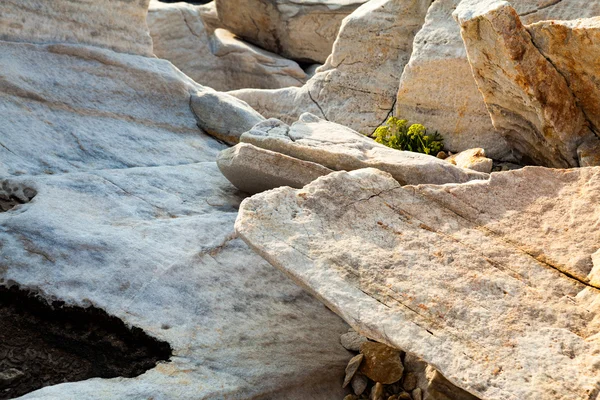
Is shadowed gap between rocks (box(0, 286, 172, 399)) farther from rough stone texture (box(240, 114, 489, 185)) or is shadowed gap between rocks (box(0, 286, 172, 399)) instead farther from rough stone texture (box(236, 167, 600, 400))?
rough stone texture (box(240, 114, 489, 185))

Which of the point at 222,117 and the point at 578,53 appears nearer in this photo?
the point at 578,53

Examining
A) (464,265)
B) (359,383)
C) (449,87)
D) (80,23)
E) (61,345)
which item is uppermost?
(80,23)

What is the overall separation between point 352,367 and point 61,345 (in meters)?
1.47

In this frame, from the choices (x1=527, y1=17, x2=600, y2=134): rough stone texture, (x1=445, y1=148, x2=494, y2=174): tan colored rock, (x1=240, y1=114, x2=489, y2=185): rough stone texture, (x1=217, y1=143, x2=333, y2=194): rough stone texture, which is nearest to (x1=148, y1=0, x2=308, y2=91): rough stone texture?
(x1=445, y1=148, x2=494, y2=174): tan colored rock

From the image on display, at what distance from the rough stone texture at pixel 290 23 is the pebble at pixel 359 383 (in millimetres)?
10090

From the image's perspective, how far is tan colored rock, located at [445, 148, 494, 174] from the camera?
229 inches

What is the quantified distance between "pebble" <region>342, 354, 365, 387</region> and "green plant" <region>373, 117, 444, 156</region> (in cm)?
368

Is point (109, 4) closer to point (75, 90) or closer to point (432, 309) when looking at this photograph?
point (75, 90)

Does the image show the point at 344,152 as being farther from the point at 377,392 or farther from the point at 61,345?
the point at 61,345

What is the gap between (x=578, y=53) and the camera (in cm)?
485

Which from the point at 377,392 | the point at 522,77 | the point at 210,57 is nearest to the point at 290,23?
the point at 210,57

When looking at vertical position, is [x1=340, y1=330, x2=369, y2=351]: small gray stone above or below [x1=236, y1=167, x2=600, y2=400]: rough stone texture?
below

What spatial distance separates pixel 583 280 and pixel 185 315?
196 centimetres

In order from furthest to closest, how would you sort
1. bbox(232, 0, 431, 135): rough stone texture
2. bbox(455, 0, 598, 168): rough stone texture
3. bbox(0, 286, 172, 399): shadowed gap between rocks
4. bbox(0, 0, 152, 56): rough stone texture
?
bbox(232, 0, 431, 135): rough stone texture < bbox(0, 0, 152, 56): rough stone texture < bbox(455, 0, 598, 168): rough stone texture < bbox(0, 286, 172, 399): shadowed gap between rocks
